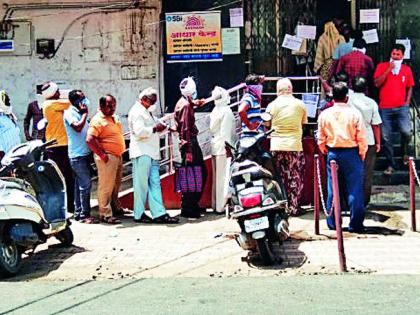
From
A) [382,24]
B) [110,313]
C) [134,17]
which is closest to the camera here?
[110,313]

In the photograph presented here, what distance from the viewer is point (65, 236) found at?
8625 mm

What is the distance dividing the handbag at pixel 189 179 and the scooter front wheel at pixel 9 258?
2.92 metres

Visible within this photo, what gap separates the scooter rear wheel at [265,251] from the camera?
743 centimetres

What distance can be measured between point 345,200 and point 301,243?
1.28m

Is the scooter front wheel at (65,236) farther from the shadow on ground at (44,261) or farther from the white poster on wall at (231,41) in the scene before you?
the white poster on wall at (231,41)

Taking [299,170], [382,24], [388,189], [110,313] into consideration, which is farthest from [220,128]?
[110,313]

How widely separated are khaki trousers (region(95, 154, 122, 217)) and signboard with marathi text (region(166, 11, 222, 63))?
10.0 ft

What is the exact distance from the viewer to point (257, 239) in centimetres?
742

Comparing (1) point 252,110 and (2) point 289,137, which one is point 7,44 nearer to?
(1) point 252,110

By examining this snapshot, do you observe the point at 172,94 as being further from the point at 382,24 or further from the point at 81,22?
the point at 382,24

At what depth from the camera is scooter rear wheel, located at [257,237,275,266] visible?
7430 millimetres

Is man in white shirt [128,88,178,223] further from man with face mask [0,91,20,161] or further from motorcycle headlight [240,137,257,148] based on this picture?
motorcycle headlight [240,137,257,148]

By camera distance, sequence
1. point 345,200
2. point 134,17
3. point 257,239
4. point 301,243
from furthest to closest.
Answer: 1. point 134,17
2. point 345,200
3. point 301,243
4. point 257,239

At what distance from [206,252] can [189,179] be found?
195cm
